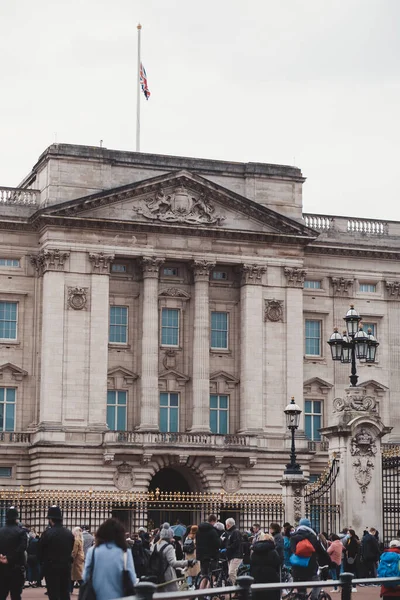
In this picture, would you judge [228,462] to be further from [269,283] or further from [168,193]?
[168,193]

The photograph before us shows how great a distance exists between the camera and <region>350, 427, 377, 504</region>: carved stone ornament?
34250 mm

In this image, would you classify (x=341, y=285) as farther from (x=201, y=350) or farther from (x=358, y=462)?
(x=358, y=462)

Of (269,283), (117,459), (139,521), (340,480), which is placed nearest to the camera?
(340,480)

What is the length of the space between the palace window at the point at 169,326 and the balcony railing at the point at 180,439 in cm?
504

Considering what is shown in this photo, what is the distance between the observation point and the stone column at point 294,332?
209 ft

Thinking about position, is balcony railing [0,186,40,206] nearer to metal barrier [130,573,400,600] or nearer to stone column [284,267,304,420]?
stone column [284,267,304,420]

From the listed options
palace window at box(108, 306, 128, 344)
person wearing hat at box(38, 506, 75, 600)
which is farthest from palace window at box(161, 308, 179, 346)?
person wearing hat at box(38, 506, 75, 600)

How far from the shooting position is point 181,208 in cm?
6300

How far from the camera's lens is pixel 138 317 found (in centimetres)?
6294

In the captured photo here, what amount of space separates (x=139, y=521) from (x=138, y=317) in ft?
36.4

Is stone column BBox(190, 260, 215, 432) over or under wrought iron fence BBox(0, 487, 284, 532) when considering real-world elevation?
over

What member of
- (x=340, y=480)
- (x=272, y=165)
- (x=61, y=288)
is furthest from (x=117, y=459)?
(x=340, y=480)

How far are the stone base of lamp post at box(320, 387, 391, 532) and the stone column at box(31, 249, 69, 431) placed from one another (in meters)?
26.7

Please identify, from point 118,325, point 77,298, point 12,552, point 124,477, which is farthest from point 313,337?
point 12,552
